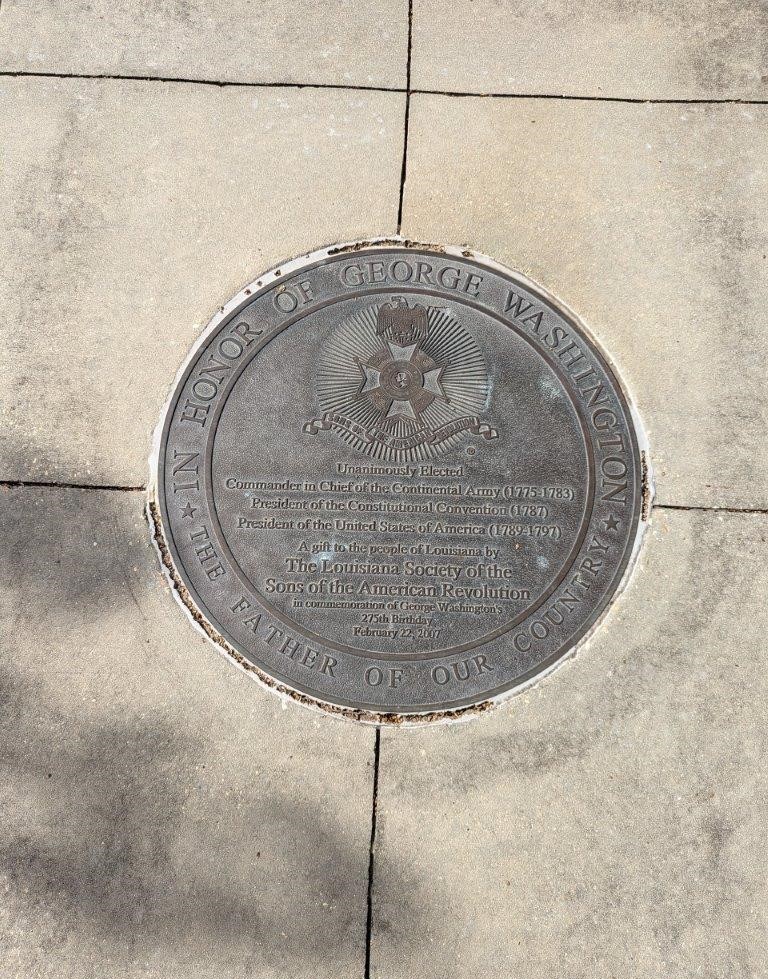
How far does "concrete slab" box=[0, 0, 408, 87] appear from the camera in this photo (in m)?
2.90

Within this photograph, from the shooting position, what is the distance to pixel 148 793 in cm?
241

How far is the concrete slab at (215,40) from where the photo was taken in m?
2.90

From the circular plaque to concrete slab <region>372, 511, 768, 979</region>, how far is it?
0.17 metres

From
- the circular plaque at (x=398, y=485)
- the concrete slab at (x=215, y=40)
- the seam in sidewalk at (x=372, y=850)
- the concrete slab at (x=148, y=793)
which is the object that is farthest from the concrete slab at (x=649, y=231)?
the concrete slab at (x=148, y=793)

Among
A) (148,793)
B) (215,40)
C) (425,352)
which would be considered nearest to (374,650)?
(148,793)

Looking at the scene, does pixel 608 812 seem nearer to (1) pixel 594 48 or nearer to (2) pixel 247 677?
(2) pixel 247 677

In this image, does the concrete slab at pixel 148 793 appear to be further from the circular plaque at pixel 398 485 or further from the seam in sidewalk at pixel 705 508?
the seam in sidewalk at pixel 705 508

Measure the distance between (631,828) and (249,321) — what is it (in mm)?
2016

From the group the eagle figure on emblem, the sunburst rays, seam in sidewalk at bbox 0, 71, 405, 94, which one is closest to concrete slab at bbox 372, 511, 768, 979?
the sunburst rays

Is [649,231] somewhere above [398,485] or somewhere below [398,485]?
above

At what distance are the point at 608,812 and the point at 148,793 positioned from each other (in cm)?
141

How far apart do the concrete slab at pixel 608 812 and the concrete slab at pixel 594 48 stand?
1.75 m

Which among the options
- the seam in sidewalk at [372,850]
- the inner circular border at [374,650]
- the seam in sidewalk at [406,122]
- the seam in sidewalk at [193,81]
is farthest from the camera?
the seam in sidewalk at [193,81]

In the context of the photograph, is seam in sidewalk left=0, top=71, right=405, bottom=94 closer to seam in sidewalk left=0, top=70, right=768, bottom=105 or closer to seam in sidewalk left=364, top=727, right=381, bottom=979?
seam in sidewalk left=0, top=70, right=768, bottom=105
